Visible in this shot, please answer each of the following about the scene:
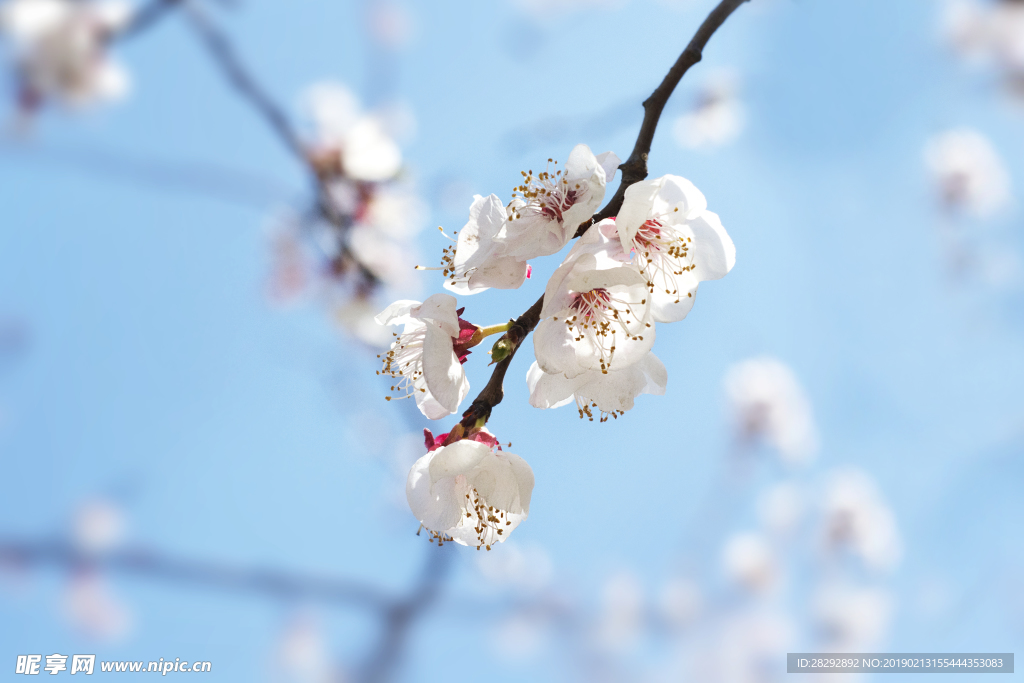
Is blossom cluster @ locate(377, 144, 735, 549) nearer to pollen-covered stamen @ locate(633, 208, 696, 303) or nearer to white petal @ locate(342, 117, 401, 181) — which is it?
pollen-covered stamen @ locate(633, 208, 696, 303)

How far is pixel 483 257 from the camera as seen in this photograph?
0.61m

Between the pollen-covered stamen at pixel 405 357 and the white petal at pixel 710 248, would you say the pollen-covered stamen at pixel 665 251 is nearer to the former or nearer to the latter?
the white petal at pixel 710 248

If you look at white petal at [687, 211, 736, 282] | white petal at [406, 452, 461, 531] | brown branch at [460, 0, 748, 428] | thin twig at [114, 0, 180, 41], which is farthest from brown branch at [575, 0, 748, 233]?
thin twig at [114, 0, 180, 41]

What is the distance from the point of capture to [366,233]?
2.30 metres

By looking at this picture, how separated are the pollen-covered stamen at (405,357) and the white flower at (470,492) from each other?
134mm

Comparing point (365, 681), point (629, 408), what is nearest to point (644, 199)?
point (629, 408)

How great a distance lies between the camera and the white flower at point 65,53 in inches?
81.4

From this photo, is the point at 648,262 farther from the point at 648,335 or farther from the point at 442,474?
the point at 442,474

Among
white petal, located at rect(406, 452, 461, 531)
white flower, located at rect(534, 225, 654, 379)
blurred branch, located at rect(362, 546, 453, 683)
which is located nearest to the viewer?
white flower, located at rect(534, 225, 654, 379)

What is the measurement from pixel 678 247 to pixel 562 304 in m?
0.20

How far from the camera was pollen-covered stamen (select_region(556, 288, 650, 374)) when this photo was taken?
587 millimetres

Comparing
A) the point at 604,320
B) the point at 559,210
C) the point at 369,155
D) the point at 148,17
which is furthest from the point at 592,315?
the point at 369,155

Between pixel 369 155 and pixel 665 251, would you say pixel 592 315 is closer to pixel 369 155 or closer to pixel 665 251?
pixel 665 251

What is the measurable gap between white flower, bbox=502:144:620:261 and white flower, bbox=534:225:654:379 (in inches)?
1.1
